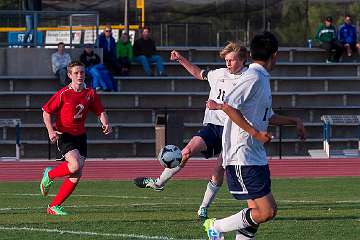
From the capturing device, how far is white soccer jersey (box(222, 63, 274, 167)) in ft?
30.1

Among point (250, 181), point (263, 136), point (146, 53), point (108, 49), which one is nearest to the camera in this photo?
point (263, 136)

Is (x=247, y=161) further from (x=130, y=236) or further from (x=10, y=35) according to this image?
(x=10, y=35)

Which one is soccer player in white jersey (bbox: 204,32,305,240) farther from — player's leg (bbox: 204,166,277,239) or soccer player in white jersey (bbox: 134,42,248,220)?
soccer player in white jersey (bbox: 134,42,248,220)

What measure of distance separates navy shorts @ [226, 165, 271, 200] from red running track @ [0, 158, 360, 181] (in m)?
13.8

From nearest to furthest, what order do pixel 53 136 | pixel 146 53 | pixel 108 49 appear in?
pixel 53 136, pixel 108 49, pixel 146 53

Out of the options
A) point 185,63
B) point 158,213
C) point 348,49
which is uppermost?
point 185,63

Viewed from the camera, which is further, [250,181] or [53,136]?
[53,136]


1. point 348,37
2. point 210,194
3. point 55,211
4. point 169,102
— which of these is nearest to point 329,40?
point 348,37

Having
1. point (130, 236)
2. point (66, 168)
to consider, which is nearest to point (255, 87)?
point (130, 236)

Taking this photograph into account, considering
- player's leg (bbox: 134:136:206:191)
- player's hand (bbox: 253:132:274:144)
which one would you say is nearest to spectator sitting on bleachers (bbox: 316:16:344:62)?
player's leg (bbox: 134:136:206:191)

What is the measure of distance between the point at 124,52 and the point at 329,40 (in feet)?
22.8

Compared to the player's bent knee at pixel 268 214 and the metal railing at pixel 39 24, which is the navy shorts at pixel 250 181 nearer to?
the player's bent knee at pixel 268 214

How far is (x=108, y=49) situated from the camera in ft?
105

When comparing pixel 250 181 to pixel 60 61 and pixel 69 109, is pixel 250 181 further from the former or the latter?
pixel 60 61
